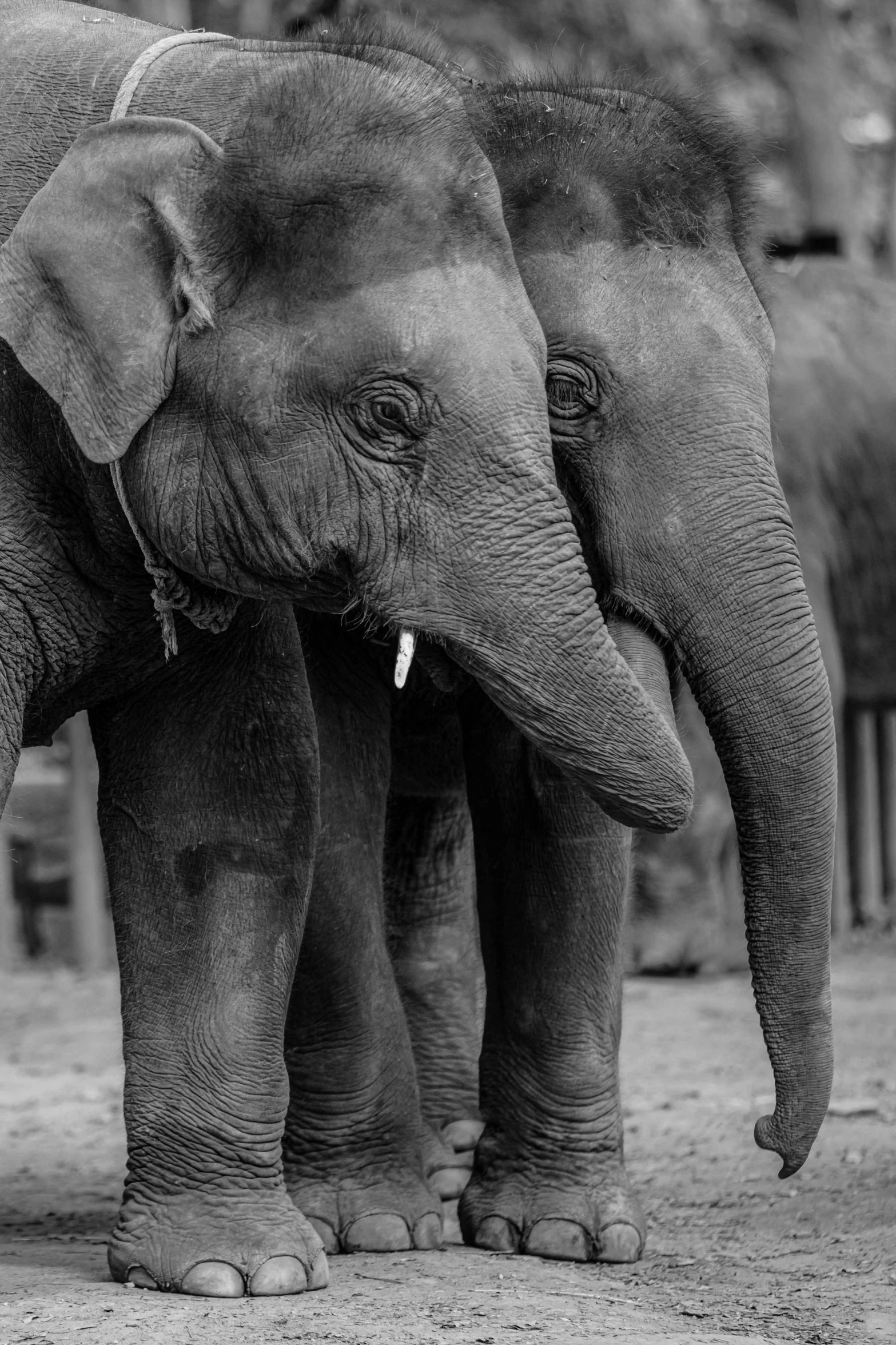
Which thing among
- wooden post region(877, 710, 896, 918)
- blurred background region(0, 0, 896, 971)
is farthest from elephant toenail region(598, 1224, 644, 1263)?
wooden post region(877, 710, 896, 918)

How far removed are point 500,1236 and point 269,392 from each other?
193 cm

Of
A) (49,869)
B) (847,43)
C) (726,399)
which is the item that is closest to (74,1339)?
(726,399)

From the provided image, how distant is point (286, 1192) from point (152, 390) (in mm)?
1604

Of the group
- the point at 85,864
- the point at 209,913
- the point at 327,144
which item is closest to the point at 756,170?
the point at 327,144

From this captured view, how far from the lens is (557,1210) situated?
14.8ft

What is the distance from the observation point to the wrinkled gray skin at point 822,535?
345 inches

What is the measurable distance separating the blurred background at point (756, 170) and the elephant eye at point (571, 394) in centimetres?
64

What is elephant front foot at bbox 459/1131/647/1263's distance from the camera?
14.7 feet

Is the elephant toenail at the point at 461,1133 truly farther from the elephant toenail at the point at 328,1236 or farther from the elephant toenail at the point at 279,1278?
the elephant toenail at the point at 279,1278

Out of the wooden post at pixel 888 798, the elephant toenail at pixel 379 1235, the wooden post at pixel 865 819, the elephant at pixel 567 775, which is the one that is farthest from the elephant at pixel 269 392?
the wooden post at pixel 888 798

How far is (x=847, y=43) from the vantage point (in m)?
16.8

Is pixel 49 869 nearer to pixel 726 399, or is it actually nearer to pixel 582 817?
pixel 582 817

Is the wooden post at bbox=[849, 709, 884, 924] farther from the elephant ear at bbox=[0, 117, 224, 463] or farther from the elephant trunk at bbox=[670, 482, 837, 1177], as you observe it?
the elephant ear at bbox=[0, 117, 224, 463]

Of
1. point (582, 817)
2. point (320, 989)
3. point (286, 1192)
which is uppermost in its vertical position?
point (582, 817)
